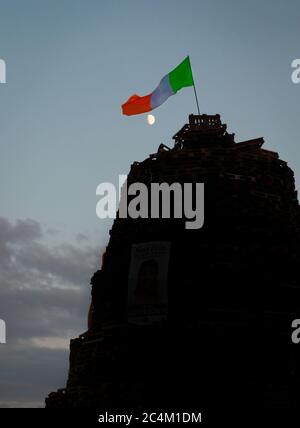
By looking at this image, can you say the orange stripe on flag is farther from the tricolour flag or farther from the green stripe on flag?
the green stripe on flag

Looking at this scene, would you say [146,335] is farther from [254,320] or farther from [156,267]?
[254,320]

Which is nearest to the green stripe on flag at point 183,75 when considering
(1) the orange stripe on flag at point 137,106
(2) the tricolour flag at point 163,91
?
(2) the tricolour flag at point 163,91

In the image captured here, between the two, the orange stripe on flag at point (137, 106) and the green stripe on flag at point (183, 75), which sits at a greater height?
the green stripe on flag at point (183, 75)

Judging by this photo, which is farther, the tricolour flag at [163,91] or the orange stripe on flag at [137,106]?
the orange stripe on flag at [137,106]

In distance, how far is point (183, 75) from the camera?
17844mm

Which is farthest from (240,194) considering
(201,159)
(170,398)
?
(170,398)

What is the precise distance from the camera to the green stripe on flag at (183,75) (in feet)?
58.4

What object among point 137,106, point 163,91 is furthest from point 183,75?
point 137,106

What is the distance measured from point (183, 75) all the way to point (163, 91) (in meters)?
0.82

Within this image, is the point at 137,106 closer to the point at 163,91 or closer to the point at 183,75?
the point at 163,91

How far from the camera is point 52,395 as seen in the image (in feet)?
54.4

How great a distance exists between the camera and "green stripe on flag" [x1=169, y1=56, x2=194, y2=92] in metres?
17.8

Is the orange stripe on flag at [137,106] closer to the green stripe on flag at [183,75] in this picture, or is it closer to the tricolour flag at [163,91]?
the tricolour flag at [163,91]

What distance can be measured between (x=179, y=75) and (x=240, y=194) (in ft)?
16.0
